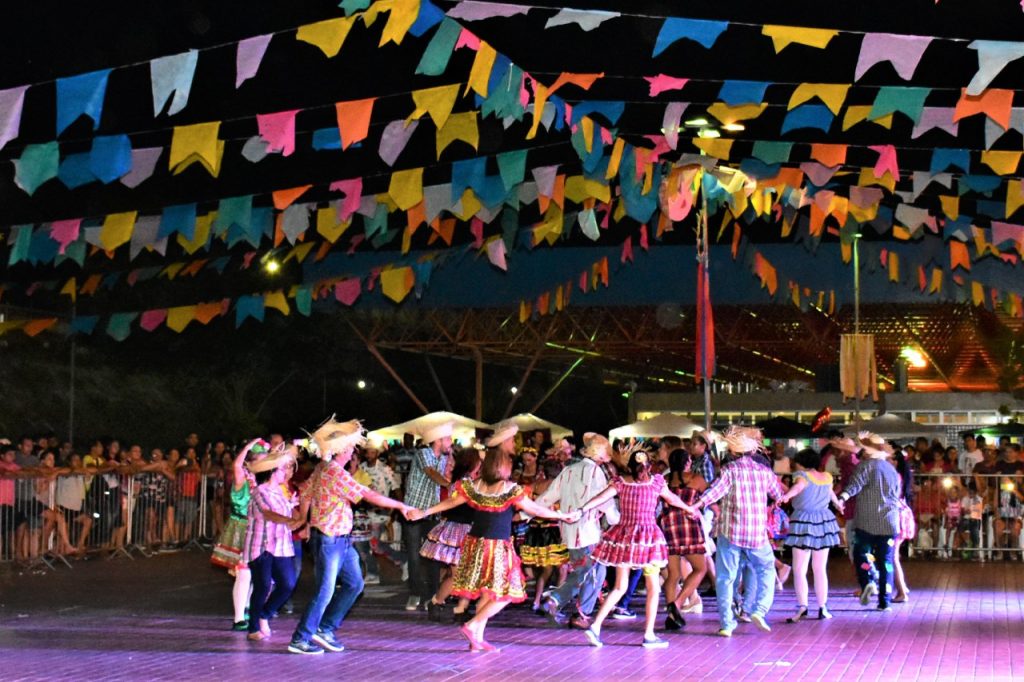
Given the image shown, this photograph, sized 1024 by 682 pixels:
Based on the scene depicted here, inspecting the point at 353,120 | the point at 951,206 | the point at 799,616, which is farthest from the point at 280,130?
the point at 951,206

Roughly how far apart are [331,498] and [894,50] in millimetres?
5290

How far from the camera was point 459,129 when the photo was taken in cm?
1390

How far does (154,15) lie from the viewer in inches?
453

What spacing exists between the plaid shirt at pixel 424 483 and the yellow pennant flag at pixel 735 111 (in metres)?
4.26

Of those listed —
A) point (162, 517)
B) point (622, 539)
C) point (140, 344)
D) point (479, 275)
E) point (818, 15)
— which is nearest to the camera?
point (818, 15)

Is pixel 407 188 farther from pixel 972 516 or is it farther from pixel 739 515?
pixel 972 516

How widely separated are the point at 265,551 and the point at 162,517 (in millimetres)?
10869

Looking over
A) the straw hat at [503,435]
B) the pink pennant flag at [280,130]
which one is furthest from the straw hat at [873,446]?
the pink pennant flag at [280,130]

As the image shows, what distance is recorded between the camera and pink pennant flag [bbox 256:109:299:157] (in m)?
12.5

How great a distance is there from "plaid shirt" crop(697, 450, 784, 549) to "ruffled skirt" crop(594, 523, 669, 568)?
673 millimetres

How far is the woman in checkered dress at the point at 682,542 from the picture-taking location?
1296cm

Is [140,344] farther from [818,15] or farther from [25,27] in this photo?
[818,15]

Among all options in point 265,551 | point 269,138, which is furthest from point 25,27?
point 265,551

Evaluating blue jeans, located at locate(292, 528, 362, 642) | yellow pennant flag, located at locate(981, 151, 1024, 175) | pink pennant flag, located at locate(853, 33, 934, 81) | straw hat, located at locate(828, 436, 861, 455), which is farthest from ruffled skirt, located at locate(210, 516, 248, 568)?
yellow pennant flag, located at locate(981, 151, 1024, 175)
